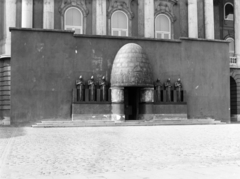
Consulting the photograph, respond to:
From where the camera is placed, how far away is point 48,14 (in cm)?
3250

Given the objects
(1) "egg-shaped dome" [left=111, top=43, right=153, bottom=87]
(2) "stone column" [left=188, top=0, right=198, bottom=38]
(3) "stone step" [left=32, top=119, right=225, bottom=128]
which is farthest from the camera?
(2) "stone column" [left=188, top=0, right=198, bottom=38]

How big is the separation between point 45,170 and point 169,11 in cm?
3135

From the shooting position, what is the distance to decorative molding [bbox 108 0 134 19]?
35487 mm

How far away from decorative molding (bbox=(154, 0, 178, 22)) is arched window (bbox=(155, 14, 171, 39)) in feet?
1.28

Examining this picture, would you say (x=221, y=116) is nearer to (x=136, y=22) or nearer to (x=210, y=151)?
(x=136, y=22)

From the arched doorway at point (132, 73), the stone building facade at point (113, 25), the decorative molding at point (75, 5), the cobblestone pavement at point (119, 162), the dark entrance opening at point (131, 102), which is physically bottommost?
the cobblestone pavement at point (119, 162)

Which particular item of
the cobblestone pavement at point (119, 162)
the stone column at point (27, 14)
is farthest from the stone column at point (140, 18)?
the cobblestone pavement at point (119, 162)

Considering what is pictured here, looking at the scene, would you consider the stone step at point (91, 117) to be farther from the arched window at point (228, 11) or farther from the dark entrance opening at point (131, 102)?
the arched window at point (228, 11)

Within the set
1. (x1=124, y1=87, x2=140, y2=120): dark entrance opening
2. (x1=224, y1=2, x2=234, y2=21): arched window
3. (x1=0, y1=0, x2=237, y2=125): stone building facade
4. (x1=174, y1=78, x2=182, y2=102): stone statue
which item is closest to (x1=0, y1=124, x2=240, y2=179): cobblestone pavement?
(x1=0, y1=0, x2=237, y2=125): stone building facade

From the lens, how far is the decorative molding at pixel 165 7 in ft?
121

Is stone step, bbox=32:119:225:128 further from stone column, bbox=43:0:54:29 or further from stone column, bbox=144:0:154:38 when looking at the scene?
stone column, bbox=144:0:154:38

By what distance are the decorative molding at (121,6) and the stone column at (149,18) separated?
1.48 m

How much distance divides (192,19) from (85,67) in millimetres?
12856

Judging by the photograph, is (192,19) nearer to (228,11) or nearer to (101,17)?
(228,11)
